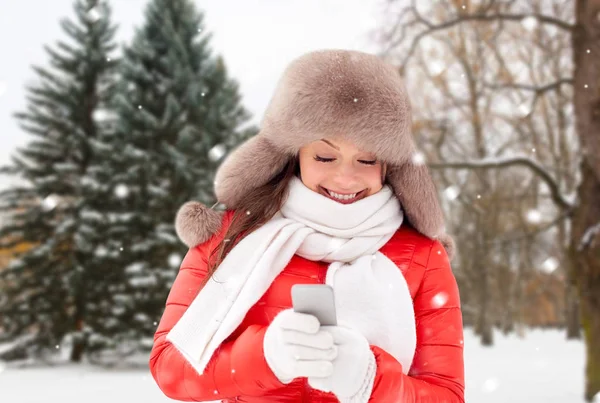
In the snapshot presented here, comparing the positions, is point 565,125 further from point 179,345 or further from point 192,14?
point 179,345

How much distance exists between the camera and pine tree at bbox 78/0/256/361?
15.6 metres

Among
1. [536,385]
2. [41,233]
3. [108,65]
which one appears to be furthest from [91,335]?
[536,385]

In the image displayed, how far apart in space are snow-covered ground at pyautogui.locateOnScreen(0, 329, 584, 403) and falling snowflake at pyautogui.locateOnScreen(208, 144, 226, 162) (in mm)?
5707

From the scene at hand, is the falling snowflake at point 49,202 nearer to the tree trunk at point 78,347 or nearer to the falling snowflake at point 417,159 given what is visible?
the tree trunk at point 78,347

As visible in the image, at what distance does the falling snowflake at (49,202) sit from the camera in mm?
17094

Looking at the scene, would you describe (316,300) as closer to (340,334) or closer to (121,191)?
(340,334)

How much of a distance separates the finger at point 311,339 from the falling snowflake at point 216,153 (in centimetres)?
1469

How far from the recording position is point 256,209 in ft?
6.54

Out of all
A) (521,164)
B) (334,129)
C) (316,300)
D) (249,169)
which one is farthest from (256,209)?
(521,164)

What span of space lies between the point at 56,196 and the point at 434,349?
17015 mm

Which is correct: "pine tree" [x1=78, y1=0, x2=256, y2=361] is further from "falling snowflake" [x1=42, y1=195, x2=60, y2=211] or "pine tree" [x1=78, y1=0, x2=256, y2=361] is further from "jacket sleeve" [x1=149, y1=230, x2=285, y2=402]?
"jacket sleeve" [x1=149, y1=230, x2=285, y2=402]

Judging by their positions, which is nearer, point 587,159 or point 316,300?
point 316,300

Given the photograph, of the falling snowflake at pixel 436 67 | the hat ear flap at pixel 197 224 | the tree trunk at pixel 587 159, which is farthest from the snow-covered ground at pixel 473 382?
the hat ear flap at pixel 197 224

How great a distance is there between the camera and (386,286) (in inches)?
71.0
